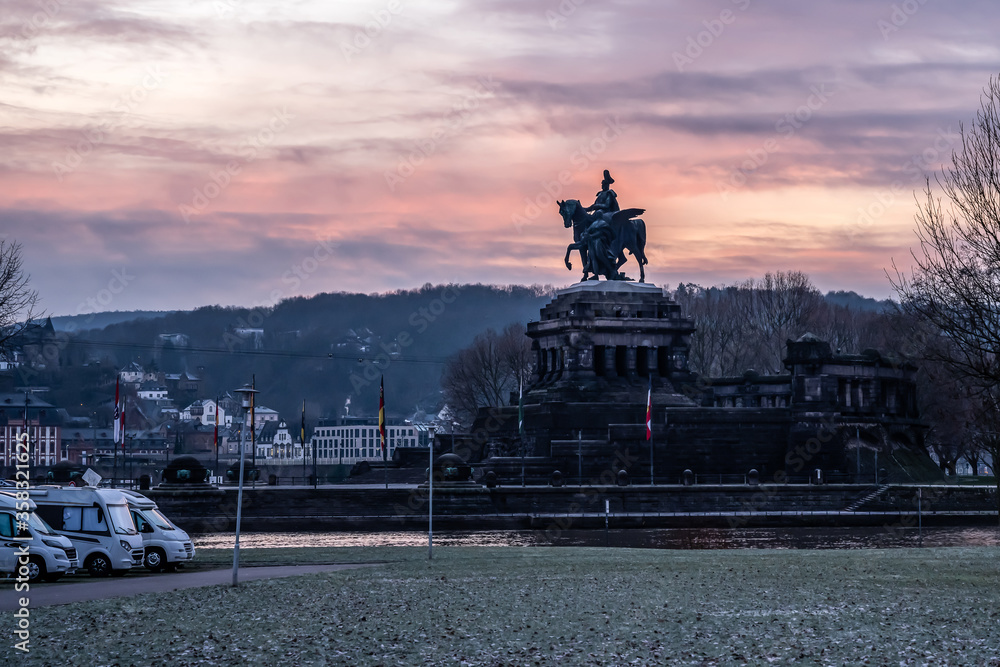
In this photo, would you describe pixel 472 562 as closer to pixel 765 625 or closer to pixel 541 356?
pixel 765 625

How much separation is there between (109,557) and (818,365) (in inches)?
2633

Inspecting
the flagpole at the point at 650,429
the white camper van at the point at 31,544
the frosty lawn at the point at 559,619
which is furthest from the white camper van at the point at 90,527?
the flagpole at the point at 650,429

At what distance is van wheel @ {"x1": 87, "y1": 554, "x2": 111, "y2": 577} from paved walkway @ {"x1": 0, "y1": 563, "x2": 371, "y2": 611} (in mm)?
701

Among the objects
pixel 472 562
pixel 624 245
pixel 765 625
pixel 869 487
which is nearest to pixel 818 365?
pixel 869 487

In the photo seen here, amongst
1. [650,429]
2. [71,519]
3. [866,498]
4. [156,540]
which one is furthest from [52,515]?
[650,429]

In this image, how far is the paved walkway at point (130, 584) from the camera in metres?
29.3

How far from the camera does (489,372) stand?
141875 millimetres

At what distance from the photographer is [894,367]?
100938mm

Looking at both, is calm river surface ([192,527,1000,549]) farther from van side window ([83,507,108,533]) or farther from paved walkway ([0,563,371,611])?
van side window ([83,507,108,533])

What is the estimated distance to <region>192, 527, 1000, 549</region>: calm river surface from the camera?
57.6m

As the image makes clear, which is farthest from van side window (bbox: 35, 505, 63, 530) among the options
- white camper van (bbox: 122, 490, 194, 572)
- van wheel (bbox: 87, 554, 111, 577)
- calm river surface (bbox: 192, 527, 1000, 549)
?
calm river surface (bbox: 192, 527, 1000, 549)

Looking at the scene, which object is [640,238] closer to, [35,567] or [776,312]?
[776,312]

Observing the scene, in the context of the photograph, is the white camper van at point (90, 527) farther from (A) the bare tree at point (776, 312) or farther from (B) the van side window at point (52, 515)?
(A) the bare tree at point (776, 312)

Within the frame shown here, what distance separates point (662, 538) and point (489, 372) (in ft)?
261
